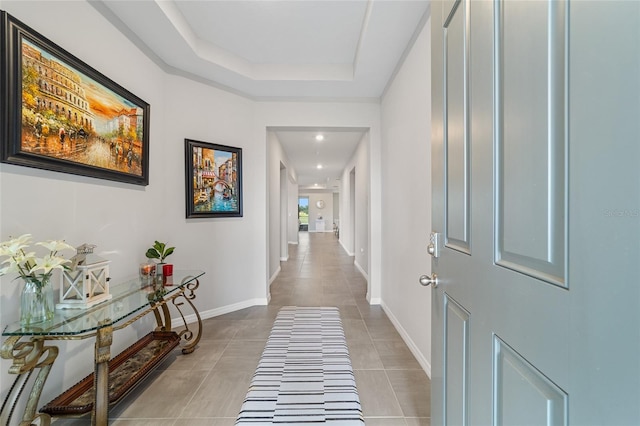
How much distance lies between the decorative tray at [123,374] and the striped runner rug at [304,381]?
0.76 meters

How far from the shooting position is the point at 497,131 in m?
0.77

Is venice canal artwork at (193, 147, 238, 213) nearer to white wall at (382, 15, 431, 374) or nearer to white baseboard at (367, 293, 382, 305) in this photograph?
white wall at (382, 15, 431, 374)

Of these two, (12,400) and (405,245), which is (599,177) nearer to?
(405,245)

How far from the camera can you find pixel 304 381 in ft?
6.66

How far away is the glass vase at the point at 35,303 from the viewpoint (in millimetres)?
1351

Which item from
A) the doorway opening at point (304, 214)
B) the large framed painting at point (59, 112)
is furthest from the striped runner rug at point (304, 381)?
the doorway opening at point (304, 214)

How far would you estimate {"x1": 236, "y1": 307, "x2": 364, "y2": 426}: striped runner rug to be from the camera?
1.70 metres

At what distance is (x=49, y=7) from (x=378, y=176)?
3.29 meters

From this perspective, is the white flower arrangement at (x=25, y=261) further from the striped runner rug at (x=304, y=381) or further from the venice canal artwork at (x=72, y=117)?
the striped runner rug at (x=304, y=381)

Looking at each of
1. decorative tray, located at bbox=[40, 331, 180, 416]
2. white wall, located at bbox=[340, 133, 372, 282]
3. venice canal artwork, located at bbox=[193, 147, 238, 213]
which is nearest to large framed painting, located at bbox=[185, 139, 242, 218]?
venice canal artwork, located at bbox=[193, 147, 238, 213]

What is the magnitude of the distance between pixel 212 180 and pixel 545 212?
320 cm

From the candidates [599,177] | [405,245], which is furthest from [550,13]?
[405,245]

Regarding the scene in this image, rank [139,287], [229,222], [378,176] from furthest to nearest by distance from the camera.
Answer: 1. [378,176]
2. [229,222]
3. [139,287]

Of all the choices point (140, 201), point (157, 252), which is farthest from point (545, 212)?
point (140, 201)
